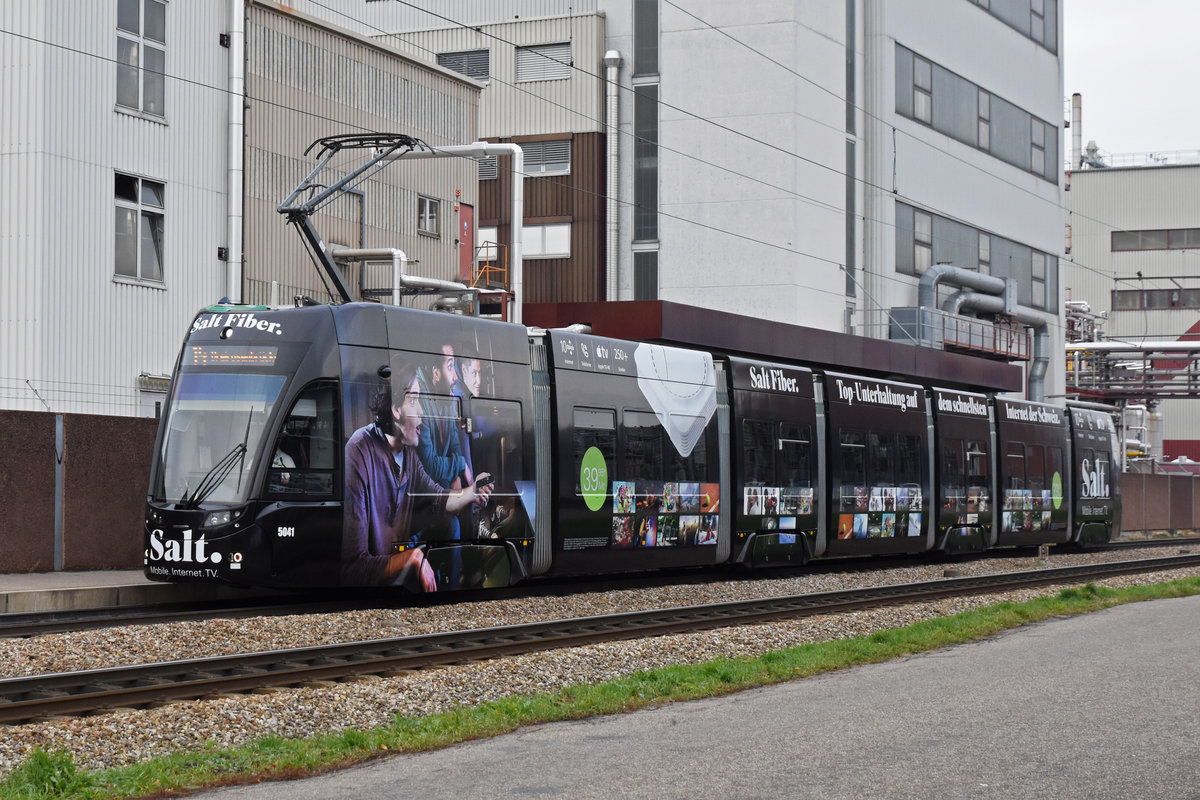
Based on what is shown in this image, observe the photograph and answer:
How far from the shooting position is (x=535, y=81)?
44.8m

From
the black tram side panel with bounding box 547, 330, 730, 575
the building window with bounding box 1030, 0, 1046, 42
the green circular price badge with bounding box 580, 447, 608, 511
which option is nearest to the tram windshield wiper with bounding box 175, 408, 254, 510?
the black tram side panel with bounding box 547, 330, 730, 575

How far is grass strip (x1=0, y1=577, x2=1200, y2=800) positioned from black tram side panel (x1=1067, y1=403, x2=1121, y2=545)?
19.4m

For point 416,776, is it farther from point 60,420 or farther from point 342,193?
point 342,193

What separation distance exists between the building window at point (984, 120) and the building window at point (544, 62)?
16.3 m

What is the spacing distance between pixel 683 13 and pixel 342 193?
1626 cm

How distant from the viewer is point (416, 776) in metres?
7.86

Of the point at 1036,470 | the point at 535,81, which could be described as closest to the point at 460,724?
the point at 1036,470

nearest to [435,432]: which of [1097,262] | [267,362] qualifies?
[267,362]

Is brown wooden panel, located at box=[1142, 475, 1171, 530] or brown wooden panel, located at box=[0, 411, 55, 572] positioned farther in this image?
brown wooden panel, located at box=[1142, 475, 1171, 530]

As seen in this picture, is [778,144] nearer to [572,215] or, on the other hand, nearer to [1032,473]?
[572,215]

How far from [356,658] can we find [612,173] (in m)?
32.7

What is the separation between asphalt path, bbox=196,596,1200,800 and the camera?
292 inches

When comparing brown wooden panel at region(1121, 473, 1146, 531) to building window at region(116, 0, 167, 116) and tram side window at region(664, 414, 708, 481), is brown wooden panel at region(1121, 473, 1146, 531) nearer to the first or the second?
tram side window at region(664, 414, 708, 481)

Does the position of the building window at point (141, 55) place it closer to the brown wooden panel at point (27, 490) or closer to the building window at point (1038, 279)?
the brown wooden panel at point (27, 490)
